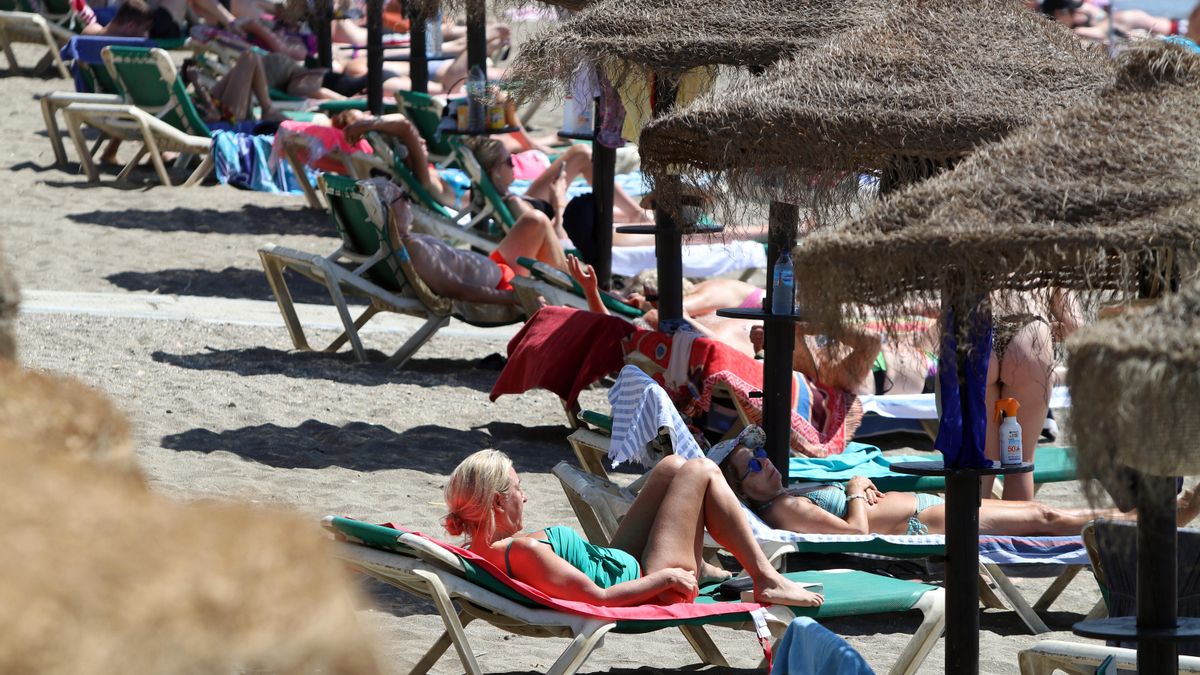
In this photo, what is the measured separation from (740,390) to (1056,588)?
1.40 metres

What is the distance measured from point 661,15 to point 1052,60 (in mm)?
2095

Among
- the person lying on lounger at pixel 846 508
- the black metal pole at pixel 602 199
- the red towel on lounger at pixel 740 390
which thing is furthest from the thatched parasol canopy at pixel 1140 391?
the black metal pole at pixel 602 199

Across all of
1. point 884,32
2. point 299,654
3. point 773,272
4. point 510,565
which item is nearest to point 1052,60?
point 884,32

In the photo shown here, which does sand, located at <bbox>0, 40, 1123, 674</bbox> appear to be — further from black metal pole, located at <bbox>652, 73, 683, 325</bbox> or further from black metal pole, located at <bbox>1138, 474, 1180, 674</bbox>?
black metal pole, located at <bbox>1138, 474, 1180, 674</bbox>

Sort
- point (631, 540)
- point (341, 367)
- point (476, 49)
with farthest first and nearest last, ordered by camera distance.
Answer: point (476, 49), point (341, 367), point (631, 540)

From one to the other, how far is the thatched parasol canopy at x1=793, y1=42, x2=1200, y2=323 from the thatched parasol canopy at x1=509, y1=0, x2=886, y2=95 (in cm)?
250

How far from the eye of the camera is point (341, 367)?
7.58m

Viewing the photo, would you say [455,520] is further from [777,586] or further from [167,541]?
[167,541]

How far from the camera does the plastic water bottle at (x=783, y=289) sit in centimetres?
495

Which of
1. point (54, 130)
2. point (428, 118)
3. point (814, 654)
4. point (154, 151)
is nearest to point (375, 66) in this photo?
point (428, 118)

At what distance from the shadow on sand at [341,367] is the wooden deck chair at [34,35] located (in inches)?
363

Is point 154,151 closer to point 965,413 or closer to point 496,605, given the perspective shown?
point 496,605

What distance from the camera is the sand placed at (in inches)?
177

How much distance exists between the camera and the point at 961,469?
3361mm
